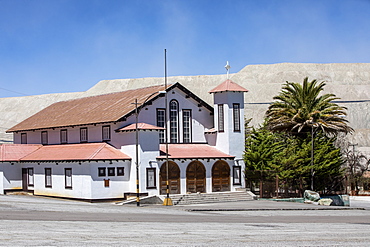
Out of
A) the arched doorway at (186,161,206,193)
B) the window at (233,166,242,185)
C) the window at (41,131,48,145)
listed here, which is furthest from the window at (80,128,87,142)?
the window at (233,166,242,185)

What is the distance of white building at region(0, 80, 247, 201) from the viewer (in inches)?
1810

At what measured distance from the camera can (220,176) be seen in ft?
166

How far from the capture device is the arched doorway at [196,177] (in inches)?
1922

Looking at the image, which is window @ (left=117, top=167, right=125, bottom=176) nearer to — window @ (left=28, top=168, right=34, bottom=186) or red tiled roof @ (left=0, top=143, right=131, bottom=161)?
red tiled roof @ (left=0, top=143, right=131, bottom=161)

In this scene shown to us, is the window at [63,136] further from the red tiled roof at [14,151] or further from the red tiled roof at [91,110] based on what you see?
the red tiled roof at [14,151]

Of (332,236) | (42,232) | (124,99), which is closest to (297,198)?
(124,99)

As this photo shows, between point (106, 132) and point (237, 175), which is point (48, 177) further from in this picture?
point (237, 175)

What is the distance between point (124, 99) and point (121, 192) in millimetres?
10675

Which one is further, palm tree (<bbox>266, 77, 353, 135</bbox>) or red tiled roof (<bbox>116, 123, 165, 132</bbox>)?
palm tree (<bbox>266, 77, 353, 135</bbox>)

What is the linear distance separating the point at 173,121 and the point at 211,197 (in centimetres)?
813

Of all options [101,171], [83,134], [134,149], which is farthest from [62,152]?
[134,149]

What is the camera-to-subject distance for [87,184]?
44.7 meters

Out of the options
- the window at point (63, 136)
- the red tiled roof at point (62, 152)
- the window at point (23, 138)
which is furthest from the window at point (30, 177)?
the window at point (23, 138)

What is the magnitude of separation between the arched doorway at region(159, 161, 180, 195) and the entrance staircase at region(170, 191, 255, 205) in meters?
1.19
